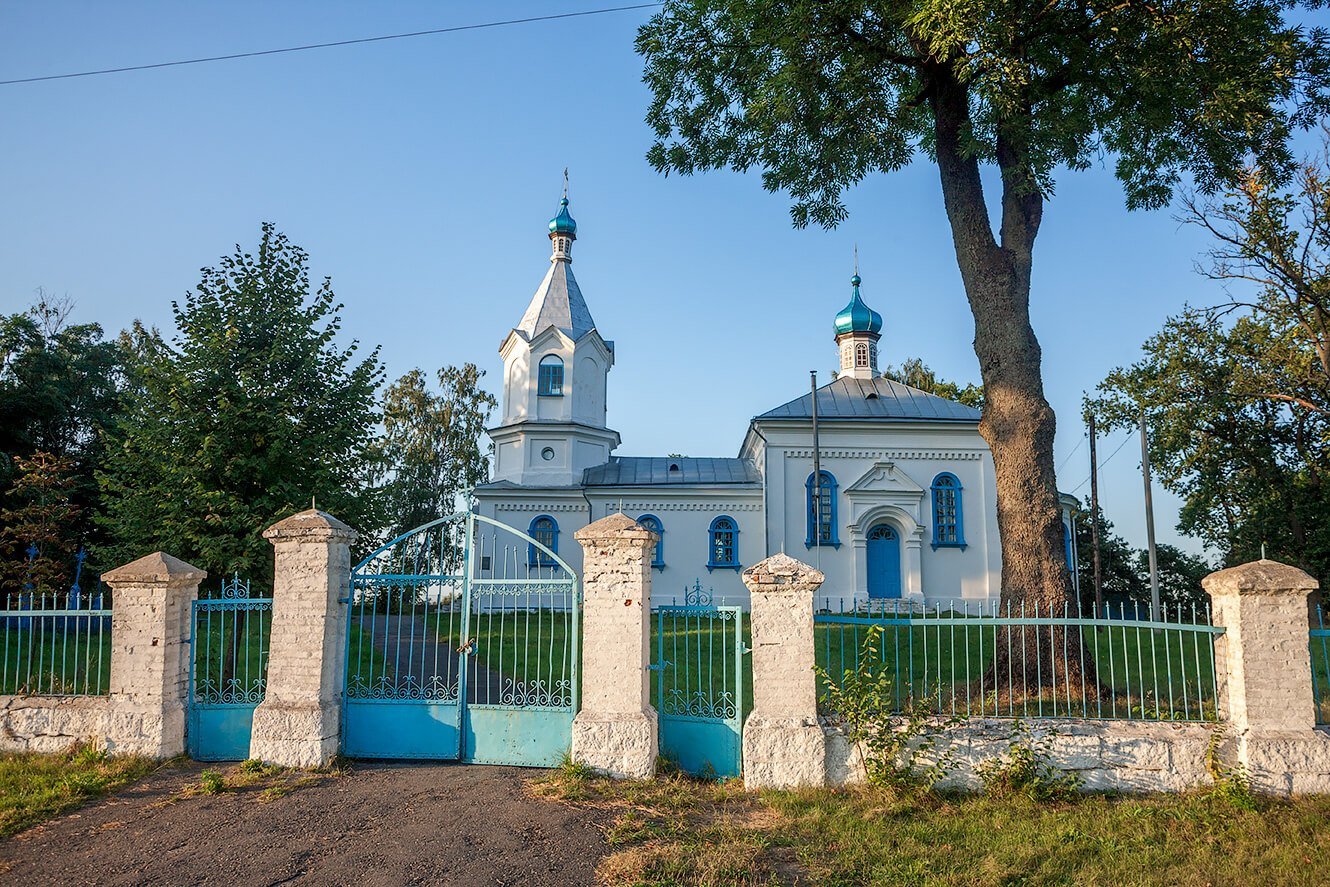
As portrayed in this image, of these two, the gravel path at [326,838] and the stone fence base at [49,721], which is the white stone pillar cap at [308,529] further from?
the stone fence base at [49,721]

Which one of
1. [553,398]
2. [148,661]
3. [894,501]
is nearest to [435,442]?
[553,398]

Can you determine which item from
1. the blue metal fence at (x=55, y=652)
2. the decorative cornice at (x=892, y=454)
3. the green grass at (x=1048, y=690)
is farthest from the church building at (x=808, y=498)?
the green grass at (x=1048, y=690)

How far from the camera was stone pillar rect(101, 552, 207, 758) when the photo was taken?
7.83 meters

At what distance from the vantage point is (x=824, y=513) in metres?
23.4

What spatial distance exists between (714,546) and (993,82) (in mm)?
16112

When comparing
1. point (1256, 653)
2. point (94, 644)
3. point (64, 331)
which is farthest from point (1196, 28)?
point (64, 331)

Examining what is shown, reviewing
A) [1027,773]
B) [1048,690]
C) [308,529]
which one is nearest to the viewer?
[1027,773]

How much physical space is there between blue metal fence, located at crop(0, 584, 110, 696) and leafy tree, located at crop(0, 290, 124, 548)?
5779 millimetres

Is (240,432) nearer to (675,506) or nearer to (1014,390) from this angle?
(1014,390)

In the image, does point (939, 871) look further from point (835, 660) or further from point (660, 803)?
point (835, 660)

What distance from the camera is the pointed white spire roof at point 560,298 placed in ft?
83.5

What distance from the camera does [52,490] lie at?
690 inches

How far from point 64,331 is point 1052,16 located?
1023 inches

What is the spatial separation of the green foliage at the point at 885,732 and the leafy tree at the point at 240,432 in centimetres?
619
